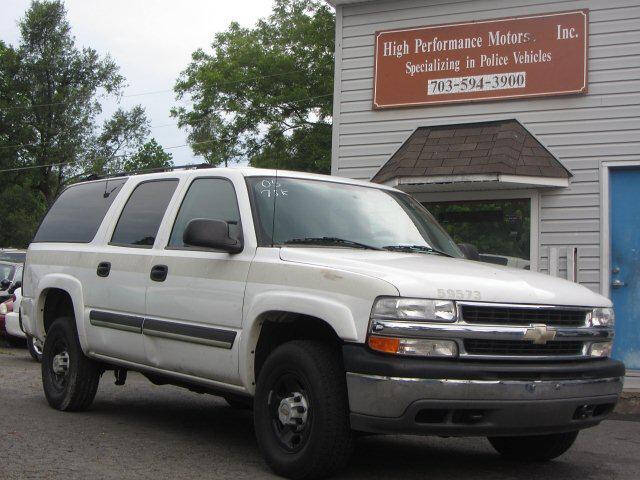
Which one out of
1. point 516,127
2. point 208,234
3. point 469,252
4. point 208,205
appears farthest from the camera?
point 516,127

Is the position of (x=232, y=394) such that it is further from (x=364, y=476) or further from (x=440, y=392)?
(x=440, y=392)

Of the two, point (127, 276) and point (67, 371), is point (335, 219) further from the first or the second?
point (67, 371)

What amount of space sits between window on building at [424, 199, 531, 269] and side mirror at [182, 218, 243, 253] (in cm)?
574

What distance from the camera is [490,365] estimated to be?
4.88 m

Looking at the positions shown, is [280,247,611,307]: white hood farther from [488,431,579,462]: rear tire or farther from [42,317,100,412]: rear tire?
[42,317,100,412]: rear tire

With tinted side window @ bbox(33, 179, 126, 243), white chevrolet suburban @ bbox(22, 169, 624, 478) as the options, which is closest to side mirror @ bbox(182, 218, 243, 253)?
white chevrolet suburban @ bbox(22, 169, 624, 478)

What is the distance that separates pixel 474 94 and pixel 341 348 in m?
7.05

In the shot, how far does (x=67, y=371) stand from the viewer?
7.60 metres

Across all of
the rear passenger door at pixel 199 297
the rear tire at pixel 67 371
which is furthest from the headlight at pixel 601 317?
the rear tire at pixel 67 371

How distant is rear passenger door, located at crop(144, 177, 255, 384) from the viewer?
5.80m

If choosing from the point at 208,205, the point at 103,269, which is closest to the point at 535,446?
the point at 208,205

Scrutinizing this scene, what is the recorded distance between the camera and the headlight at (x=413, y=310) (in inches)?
189

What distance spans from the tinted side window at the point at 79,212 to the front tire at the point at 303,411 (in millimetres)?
2727

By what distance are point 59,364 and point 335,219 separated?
9.64 feet
